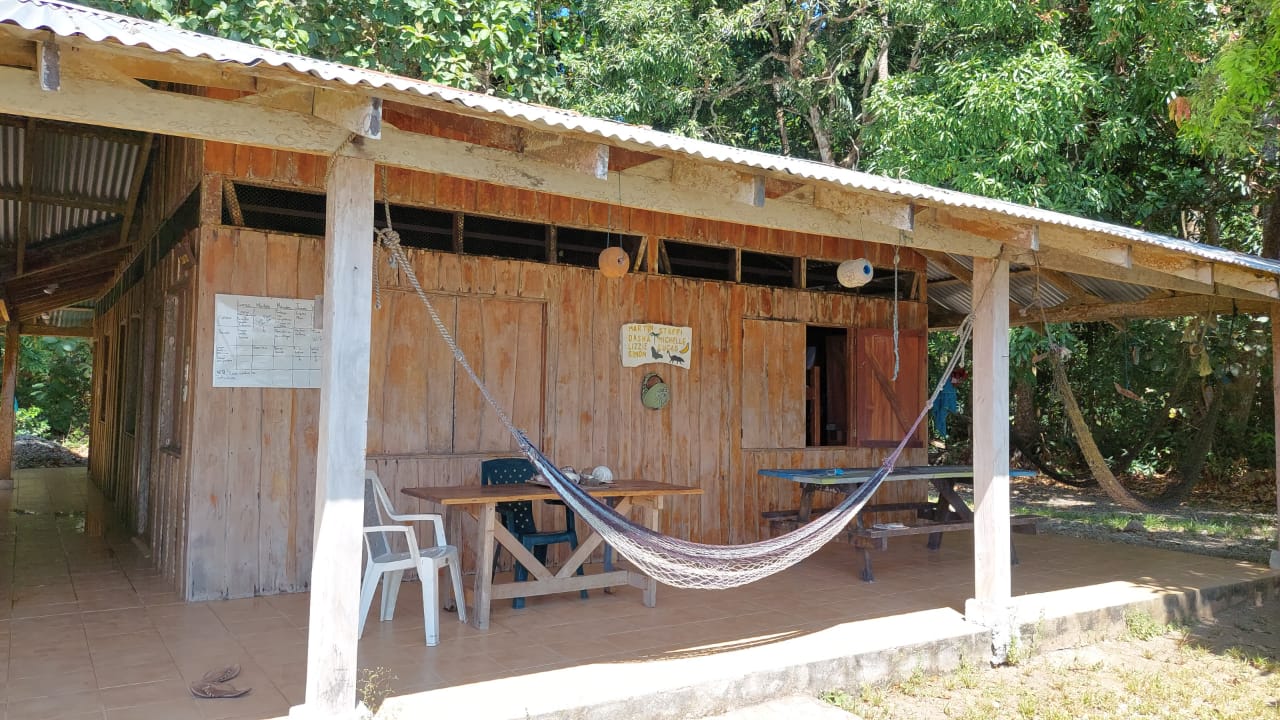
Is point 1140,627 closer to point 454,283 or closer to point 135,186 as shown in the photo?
point 454,283

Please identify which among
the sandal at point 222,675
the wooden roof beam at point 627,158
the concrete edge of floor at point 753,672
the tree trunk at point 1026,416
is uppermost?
the wooden roof beam at point 627,158

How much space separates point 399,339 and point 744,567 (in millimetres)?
2423

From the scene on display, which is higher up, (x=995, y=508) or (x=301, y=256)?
(x=301, y=256)

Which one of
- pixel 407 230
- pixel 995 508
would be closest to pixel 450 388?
pixel 407 230

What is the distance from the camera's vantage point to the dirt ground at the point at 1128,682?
3.71m

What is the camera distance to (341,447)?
2859 mm

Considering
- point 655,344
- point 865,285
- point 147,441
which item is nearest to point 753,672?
point 655,344

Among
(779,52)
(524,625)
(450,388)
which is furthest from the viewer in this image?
(779,52)

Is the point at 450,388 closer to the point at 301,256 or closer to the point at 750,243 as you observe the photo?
the point at 301,256

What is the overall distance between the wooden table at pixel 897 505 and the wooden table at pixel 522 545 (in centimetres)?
134

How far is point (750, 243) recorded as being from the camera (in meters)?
6.37

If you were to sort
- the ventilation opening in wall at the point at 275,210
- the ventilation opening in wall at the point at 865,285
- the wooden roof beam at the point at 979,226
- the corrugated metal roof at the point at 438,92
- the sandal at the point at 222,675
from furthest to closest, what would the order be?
the ventilation opening in wall at the point at 865,285
the ventilation opening in wall at the point at 275,210
the wooden roof beam at the point at 979,226
the sandal at the point at 222,675
the corrugated metal roof at the point at 438,92

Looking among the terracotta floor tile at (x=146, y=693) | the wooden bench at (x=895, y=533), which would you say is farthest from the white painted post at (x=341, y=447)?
the wooden bench at (x=895, y=533)

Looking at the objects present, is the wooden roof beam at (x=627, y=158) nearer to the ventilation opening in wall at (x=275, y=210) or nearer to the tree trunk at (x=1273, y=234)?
the ventilation opening in wall at (x=275, y=210)
